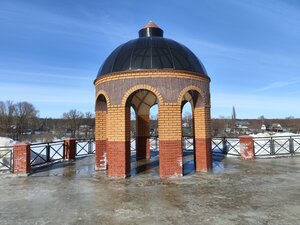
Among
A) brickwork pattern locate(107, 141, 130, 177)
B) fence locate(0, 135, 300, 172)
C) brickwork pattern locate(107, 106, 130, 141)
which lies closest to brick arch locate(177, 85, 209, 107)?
brickwork pattern locate(107, 106, 130, 141)

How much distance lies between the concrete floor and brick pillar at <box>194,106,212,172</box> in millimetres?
643

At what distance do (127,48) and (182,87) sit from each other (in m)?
2.94

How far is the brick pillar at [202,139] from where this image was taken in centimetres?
1148

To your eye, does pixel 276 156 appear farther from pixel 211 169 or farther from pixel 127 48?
pixel 127 48

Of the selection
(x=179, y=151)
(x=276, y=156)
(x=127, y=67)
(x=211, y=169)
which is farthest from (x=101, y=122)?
(x=276, y=156)

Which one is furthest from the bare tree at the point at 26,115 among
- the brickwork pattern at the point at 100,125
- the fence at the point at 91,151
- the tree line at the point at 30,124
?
the brickwork pattern at the point at 100,125

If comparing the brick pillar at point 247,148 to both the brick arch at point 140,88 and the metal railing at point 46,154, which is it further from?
the metal railing at point 46,154

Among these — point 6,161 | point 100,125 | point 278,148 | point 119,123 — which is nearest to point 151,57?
point 119,123

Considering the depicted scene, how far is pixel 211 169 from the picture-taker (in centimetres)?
1166

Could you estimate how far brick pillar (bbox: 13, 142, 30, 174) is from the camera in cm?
1122

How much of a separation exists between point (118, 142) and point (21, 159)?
431cm

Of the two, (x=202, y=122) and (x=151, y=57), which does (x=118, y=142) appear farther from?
(x=202, y=122)

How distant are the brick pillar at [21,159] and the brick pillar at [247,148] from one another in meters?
10.8

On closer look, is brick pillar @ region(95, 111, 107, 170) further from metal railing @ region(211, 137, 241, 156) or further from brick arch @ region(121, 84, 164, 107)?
metal railing @ region(211, 137, 241, 156)
